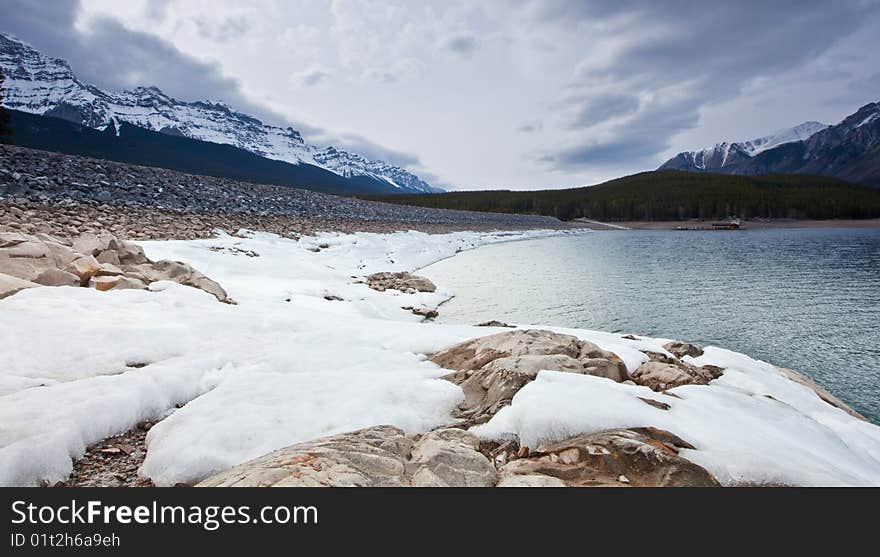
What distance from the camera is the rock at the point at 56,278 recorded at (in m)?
7.93

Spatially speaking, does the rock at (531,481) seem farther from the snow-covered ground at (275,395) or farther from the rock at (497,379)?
the rock at (497,379)

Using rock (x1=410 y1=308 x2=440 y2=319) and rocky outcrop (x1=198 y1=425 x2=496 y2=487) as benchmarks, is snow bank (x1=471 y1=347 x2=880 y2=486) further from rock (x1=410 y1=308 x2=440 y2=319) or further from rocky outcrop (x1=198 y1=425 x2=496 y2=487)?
rock (x1=410 y1=308 x2=440 y2=319)

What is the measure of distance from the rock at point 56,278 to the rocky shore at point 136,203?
207 inches

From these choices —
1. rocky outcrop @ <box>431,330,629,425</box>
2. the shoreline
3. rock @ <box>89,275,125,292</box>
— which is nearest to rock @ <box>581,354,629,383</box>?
rocky outcrop @ <box>431,330,629,425</box>

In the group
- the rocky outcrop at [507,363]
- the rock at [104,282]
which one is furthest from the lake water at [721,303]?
the rock at [104,282]

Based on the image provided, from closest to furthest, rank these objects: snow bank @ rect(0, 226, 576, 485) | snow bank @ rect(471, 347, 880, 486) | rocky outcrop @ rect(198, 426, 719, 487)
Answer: rocky outcrop @ rect(198, 426, 719, 487) → snow bank @ rect(471, 347, 880, 486) → snow bank @ rect(0, 226, 576, 485)

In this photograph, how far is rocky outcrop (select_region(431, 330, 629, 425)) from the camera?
5.12 meters

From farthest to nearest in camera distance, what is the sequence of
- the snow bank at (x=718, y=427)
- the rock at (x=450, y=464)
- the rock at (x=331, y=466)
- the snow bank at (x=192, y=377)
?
the snow bank at (x=192, y=377) < the snow bank at (x=718, y=427) < the rock at (x=450, y=464) < the rock at (x=331, y=466)

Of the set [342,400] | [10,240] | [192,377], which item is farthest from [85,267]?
[342,400]

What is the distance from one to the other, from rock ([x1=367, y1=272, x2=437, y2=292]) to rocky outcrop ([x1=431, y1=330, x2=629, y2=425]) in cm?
982
